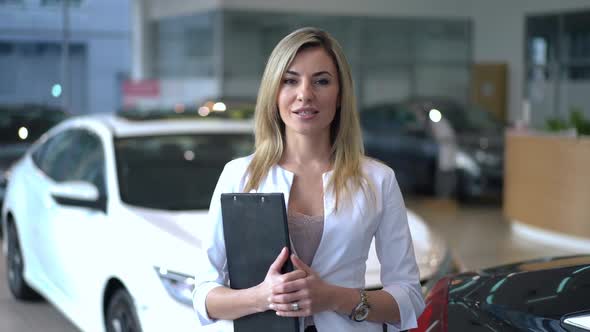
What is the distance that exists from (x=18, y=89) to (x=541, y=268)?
15.0ft

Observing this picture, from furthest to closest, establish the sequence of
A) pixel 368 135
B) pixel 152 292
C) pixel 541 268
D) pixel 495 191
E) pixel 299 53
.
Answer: pixel 368 135, pixel 495 191, pixel 152 292, pixel 541 268, pixel 299 53

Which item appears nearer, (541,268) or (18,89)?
(541,268)

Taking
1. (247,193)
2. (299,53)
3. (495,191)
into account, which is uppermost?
(299,53)

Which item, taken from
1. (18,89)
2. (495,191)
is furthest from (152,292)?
(495,191)

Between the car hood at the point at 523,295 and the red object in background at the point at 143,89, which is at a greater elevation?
the red object in background at the point at 143,89

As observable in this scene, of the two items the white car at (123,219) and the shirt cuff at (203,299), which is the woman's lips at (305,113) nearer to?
the shirt cuff at (203,299)

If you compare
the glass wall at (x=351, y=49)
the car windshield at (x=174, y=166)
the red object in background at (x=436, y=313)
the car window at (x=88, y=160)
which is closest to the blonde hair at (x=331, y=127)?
the red object in background at (x=436, y=313)

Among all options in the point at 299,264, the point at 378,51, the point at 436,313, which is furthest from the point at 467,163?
the point at 299,264

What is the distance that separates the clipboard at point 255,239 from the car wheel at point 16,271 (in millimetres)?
4701

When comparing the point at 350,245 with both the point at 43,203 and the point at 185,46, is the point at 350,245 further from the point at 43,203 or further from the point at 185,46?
the point at 185,46

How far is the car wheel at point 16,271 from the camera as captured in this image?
682 cm

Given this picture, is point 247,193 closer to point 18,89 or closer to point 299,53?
point 299,53

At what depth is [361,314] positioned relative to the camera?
2398 mm

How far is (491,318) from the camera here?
8.80ft
